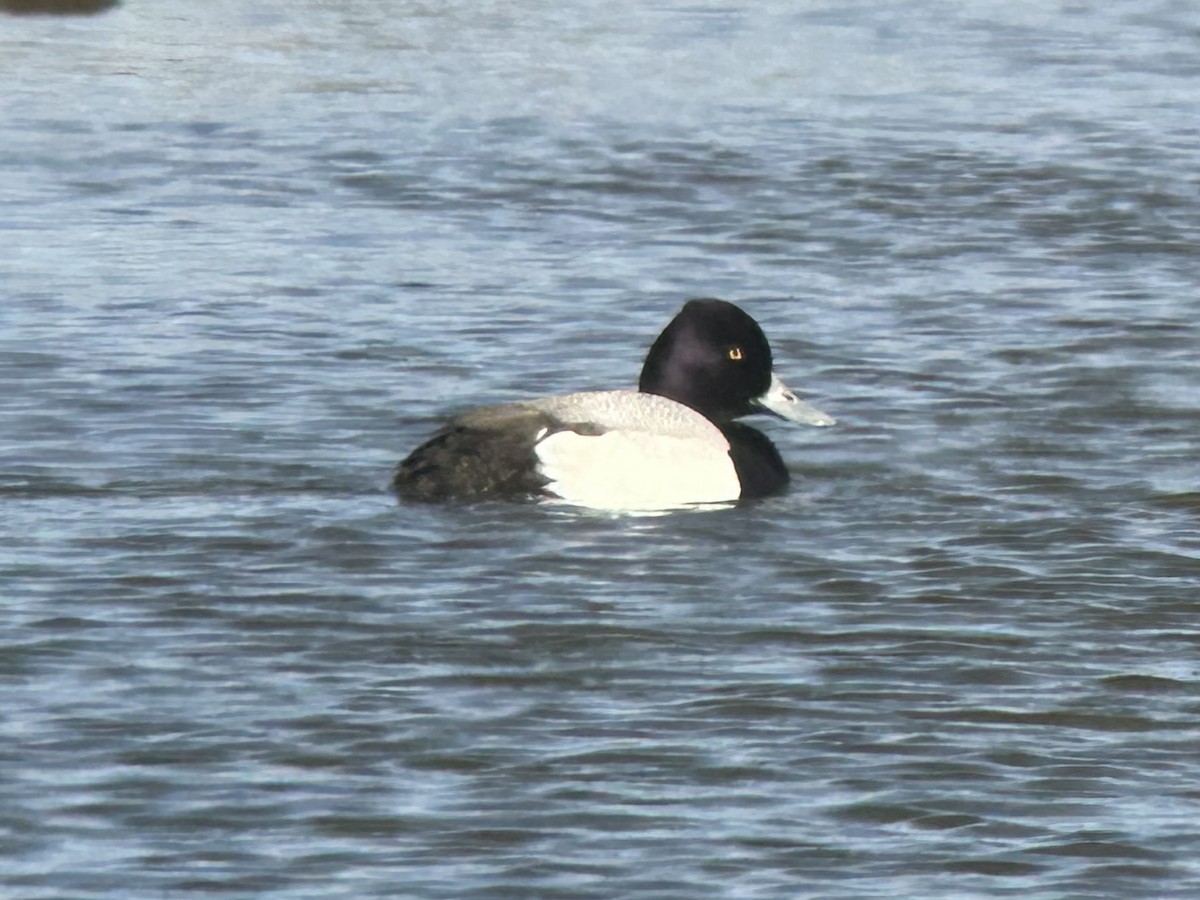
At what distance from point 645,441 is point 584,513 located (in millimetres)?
394

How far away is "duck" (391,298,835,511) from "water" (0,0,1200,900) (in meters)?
0.16

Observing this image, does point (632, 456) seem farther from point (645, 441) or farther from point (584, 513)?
point (584, 513)

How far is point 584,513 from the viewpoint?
34.7 feet

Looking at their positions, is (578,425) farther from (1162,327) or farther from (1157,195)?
(1157,195)

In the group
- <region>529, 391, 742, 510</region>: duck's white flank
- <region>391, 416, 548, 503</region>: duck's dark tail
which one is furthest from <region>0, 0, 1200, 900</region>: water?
<region>529, 391, 742, 510</region>: duck's white flank

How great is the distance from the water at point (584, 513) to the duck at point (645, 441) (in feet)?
0.52

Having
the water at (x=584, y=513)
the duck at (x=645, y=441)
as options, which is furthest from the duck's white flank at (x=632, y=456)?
the water at (x=584, y=513)

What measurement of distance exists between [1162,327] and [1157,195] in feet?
10.7

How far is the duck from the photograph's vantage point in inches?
415

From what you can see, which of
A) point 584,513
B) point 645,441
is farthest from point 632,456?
point 584,513

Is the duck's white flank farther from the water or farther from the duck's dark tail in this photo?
the water

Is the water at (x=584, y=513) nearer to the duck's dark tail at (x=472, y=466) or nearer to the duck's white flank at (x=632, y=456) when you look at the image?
the duck's dark tail at (x=472, y=466)

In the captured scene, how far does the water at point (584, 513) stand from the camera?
23.0ft

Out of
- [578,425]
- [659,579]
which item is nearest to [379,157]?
[578,425]
